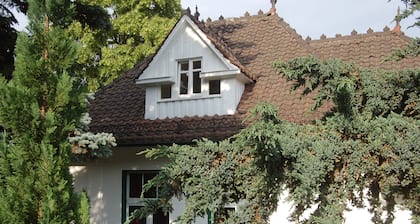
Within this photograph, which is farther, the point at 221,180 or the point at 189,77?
the point at 189,77

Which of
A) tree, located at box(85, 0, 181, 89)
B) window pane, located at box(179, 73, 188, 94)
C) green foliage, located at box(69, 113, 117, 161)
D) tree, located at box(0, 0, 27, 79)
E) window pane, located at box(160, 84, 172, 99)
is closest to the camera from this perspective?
green foliage, located at box(69, 113, 117, 161)

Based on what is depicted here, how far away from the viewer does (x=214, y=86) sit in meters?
10.7

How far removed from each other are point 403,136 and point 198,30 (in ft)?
20.4

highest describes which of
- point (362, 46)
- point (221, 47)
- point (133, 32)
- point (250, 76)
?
point (133, 32)

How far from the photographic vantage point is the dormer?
1037 centimetres

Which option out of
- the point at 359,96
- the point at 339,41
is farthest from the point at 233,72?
the point at 359,96

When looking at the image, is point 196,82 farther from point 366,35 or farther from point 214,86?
point 366,35

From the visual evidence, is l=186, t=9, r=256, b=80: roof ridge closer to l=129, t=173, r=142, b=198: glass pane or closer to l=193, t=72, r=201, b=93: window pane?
l=193, t=72, r=201, b=93: window pane

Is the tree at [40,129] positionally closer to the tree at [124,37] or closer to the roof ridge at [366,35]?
the roof ridge at [366,35]

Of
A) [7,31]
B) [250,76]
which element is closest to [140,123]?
[250,76]

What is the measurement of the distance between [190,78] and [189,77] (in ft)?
0.11

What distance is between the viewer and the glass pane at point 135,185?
10609 millimetres

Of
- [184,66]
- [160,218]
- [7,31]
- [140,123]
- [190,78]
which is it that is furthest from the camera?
[184,66]

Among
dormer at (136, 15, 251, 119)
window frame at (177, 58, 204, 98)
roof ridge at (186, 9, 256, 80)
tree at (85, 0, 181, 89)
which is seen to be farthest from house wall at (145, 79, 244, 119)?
tree at (85, 0, 181, 89)
